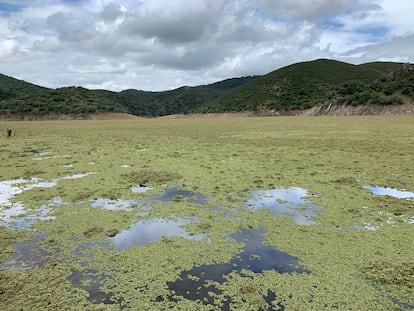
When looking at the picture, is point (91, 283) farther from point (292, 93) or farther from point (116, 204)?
point (292, 93)

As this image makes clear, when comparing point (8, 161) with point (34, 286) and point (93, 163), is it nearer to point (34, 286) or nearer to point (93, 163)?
point (93, 163)

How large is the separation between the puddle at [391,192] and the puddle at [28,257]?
7.45 m

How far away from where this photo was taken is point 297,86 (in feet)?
316

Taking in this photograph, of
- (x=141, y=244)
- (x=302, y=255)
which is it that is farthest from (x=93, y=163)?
(x=302, y=255)

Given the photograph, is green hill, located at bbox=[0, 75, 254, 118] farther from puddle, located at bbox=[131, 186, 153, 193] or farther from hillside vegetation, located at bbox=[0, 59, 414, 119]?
puddle, located at bbox=[131, 186, 153, 193]

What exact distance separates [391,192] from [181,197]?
526 centimetres

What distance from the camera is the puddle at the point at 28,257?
4.63 meters

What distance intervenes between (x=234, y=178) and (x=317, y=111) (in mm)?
65102

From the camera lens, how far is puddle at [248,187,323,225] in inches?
265

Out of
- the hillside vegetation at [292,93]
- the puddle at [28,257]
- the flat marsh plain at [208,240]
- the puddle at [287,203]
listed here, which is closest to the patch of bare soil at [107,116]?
the hillside vegetation at [292,93]

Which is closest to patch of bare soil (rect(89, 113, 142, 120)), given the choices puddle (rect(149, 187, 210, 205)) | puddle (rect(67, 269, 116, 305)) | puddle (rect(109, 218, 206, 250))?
puddle (rect(149, 187, 210, 205))

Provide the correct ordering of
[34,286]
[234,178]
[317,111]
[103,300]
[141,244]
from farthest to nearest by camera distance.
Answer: [317,111], [234,178], [141,244], [34,286], [103,300]

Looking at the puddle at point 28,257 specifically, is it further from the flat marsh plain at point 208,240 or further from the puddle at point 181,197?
the puddle at point 181,197

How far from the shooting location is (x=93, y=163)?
13.2m
